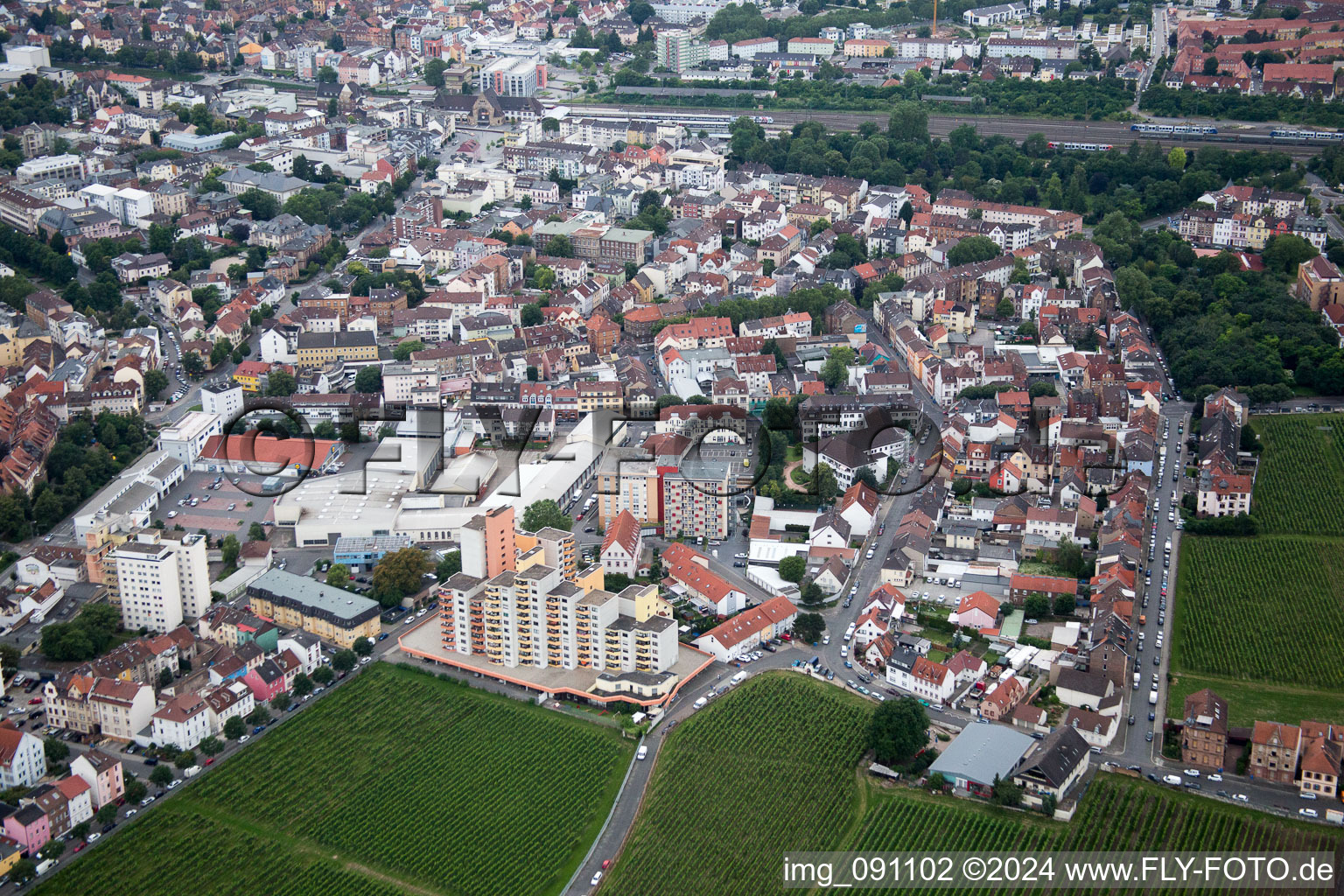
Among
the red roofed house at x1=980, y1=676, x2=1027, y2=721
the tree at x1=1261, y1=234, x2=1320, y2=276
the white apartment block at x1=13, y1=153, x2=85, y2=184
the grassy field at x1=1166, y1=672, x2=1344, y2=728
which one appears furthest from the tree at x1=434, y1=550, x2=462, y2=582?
the white apartment block at x1=13, y1=153, x2=85, y2=184

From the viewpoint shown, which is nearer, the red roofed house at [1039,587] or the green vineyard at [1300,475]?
the red roofed house at [1039,587]

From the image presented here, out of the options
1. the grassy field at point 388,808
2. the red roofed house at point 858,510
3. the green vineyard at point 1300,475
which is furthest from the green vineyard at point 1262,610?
the grassy field at point 388,808

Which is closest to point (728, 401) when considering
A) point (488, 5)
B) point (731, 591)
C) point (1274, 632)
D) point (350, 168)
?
point (731, 591)

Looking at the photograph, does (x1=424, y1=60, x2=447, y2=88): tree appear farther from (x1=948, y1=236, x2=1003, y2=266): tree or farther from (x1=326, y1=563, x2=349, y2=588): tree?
(x1=326, y1=563, x2=349, y2=588): tree

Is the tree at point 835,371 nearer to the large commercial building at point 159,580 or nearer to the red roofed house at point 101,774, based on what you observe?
the large commercial building at point 159,580

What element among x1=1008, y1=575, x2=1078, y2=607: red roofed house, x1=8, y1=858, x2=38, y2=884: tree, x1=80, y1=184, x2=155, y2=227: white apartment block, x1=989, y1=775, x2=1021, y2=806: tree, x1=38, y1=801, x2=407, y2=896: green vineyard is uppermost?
x1=80, y1=184, x2=155, y2=227: white apartment block

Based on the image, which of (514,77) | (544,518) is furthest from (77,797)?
(514,77)
